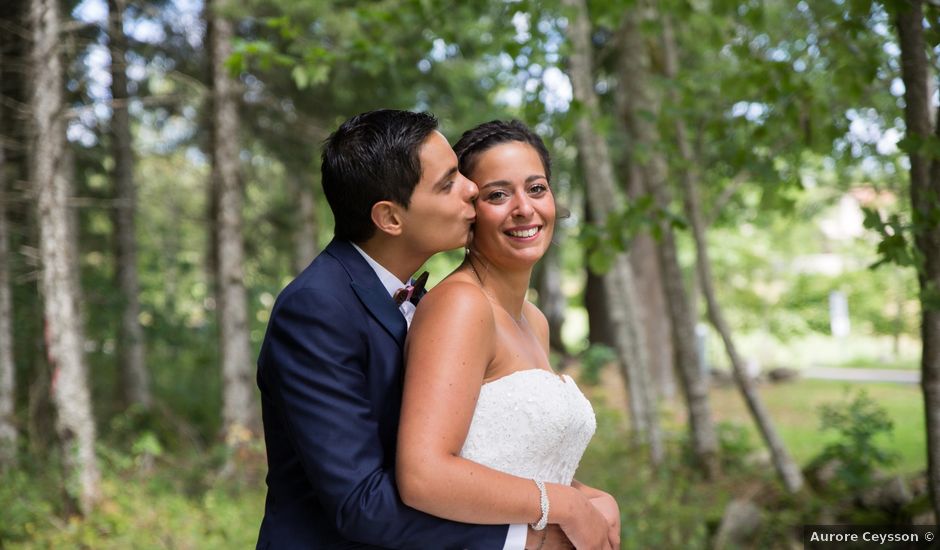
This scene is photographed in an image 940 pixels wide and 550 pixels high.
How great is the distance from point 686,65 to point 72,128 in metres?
8.72

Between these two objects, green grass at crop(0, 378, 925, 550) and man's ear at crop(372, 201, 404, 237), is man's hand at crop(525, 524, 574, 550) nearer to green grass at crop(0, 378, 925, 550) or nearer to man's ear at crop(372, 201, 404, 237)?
man's ear at crop(372, 201, 404, 237)

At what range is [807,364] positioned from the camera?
2402 centimetres

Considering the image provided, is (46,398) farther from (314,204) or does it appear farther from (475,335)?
(475,335)

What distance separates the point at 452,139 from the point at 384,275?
30.1ft

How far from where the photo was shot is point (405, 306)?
7.80 ft

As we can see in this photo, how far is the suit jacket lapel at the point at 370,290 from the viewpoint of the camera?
2.13 meters

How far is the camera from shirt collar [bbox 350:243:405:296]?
2.25 meters

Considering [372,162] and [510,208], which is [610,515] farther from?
[372,162]

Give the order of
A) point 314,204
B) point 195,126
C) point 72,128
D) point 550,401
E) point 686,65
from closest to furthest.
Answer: point 550,401 < point 72,128 < point 686,65 < point 195,126 < point 314,204

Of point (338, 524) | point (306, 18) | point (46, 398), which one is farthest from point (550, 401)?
point (46, 398)

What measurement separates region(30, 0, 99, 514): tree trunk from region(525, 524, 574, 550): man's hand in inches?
263

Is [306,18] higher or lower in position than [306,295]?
higher

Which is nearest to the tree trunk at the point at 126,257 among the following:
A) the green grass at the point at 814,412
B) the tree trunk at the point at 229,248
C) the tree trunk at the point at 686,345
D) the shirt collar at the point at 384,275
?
the tree trunk at the point at 229,248

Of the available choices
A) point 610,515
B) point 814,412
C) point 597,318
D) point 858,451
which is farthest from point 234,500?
point 597,318
